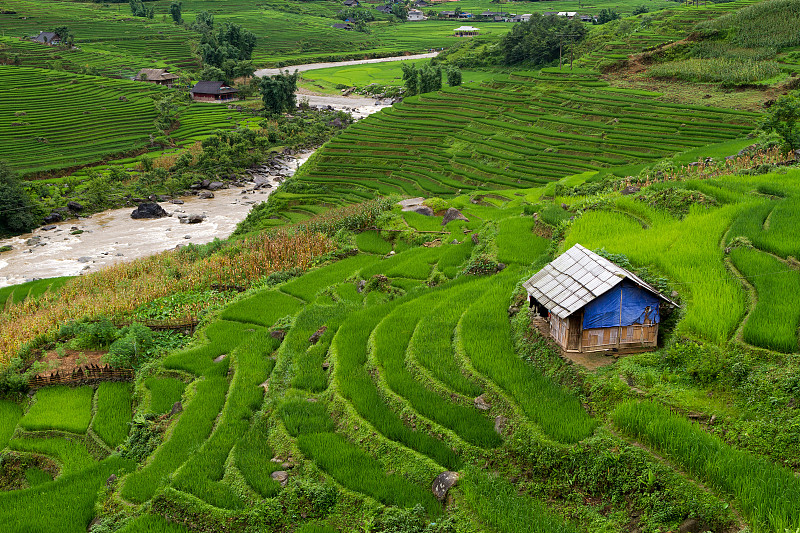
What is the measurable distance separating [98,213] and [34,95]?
24.6 m

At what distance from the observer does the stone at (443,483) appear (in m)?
7.25

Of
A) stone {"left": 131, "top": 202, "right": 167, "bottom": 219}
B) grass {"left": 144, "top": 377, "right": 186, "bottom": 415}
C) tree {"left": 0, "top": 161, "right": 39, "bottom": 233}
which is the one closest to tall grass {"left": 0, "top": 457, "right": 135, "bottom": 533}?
grass {"left": 144, "top": 377, "right": 186, "bottom": 415}

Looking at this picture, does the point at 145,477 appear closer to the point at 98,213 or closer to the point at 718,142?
the point at 718,142

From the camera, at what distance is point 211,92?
A: 60.0 metres

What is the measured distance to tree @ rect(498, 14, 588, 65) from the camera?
52.9 m

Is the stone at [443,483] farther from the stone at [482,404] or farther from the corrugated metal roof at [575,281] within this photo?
the corrugated metal roof at [575,281]

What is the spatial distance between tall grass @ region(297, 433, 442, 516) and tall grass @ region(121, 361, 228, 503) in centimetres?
224

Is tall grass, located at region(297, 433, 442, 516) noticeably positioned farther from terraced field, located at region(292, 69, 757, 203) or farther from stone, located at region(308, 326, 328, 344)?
terraced field, located at region(292, 69, 757, 203)

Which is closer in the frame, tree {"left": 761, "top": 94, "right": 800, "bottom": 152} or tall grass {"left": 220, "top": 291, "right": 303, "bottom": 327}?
tall grass {"left": 220, "top": 291, "right": 303, "bottom": 327}

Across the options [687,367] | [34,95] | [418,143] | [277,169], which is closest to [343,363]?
[687,367]

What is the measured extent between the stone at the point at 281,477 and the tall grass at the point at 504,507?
2.42 m

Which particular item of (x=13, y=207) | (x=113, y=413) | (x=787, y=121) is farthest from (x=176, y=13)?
(x=113, y=413)

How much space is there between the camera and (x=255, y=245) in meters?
20.5

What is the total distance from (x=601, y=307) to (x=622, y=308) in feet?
0.94
